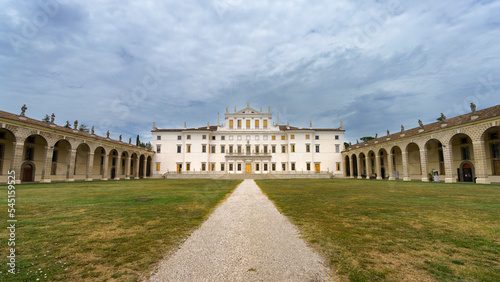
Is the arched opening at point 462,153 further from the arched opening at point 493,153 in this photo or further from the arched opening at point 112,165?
the arched opening at point 112,165

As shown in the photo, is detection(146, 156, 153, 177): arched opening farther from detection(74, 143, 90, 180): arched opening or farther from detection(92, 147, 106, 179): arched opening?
detection(74, 143, 90, 180): arched opening

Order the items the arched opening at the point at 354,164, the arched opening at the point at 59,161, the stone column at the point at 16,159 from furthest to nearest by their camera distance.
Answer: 1. the arched opening at the point at 354,164
2. the arched opening at the point at 59,161
3. the stone column at the point at 16,159

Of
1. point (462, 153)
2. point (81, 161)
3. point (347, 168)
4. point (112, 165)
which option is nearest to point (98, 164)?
point (112, 165)

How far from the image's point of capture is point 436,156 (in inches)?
1238

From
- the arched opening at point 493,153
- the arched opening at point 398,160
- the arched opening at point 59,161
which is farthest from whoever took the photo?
the arched opening at point 398,160

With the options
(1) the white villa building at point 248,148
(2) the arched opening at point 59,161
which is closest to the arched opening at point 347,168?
(1) the white villa building at point 248,148

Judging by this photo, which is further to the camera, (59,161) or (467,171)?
(59,161)

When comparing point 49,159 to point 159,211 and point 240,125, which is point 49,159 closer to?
point 159,211

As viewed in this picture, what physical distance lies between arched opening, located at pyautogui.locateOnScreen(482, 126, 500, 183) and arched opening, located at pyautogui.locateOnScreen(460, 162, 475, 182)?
2.26 metres

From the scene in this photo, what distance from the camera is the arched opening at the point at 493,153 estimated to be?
24.5 meters

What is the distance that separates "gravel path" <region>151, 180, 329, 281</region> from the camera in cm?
309

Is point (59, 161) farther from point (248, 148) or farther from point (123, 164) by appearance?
point (248, 148)

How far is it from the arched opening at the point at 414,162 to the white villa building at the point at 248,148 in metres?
15.3

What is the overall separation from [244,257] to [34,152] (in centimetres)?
3836
